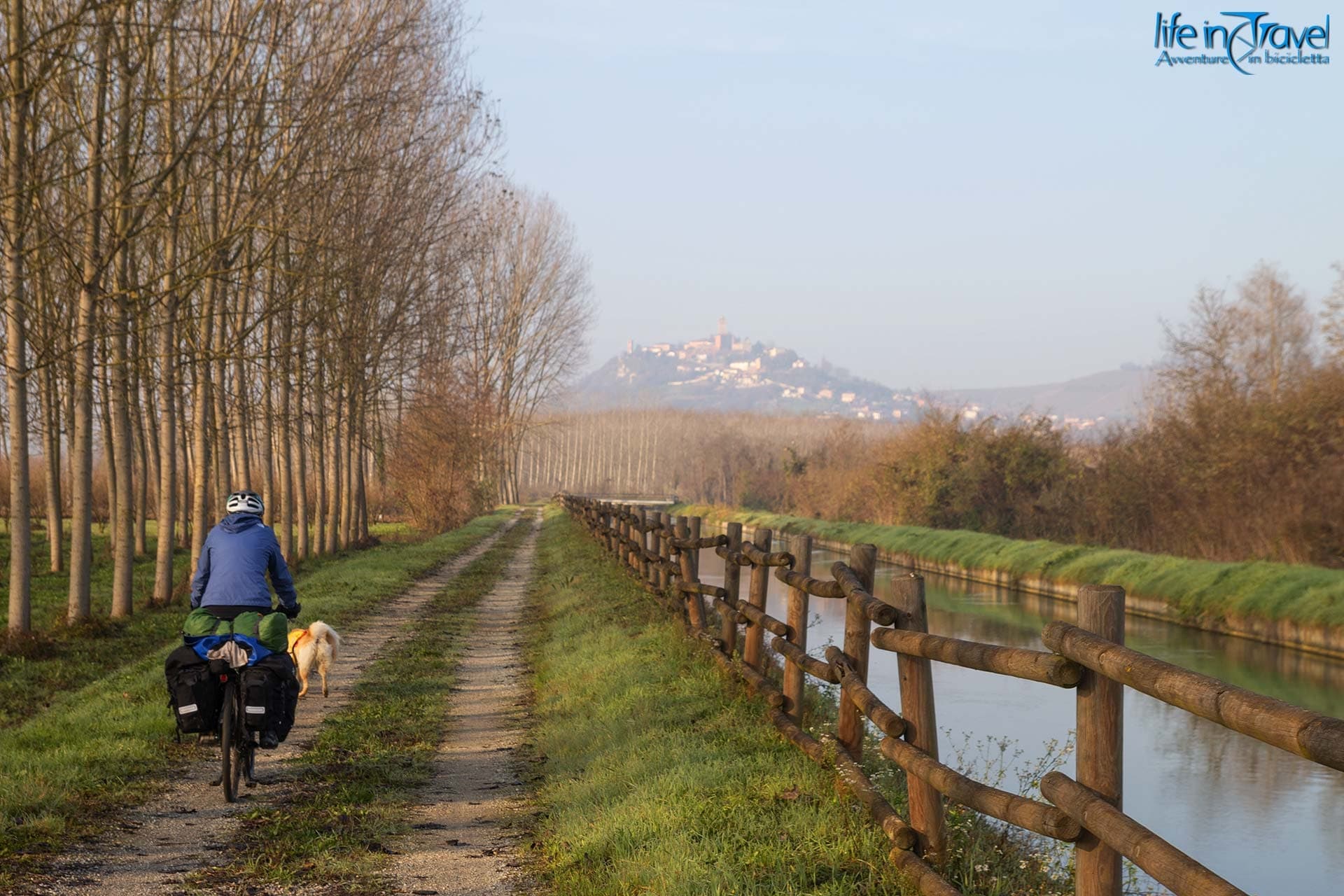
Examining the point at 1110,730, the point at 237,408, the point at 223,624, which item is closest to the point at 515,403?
the point at 237,408

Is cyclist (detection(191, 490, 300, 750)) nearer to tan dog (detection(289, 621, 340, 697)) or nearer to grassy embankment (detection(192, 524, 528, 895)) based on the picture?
grassy embankment (detection(192, 524, 528, 895))

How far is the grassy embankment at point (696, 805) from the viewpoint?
5293 mm

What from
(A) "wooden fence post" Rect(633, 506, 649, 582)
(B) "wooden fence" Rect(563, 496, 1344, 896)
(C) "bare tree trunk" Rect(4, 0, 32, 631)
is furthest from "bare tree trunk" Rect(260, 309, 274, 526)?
(B) "wooden fence" Rect(563, 496, 1344, 896)

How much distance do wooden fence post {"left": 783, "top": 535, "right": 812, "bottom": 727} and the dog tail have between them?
4.30 metres

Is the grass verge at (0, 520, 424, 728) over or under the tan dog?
under

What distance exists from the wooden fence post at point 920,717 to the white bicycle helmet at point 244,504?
4.02 m

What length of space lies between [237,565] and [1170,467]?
2528cm

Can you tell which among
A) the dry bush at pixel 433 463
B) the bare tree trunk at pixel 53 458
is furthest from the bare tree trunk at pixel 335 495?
the dry bush at pixel 433 463

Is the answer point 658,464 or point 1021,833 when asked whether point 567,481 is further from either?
point 1021,833

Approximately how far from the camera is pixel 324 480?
29047 mm

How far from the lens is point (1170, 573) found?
941 inches

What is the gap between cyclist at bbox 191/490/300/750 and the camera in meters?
7.41

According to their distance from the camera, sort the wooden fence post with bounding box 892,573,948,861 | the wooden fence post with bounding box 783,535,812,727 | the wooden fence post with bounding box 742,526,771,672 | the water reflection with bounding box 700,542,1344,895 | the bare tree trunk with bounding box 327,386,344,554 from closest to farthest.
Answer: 1. the wooden fence post with bounding box 892,573,948,861
2. the wooden fence post with bounding box 783,535,812,727
3. the water reflection with bounding box 700,542,1344,895
4. the wooden fence post with bounding box 742,526,771,672
5. the bare tree trunk with bounding box 327,386,344,554

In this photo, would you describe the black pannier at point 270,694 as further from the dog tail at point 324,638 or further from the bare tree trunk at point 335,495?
the bare tree trunk at point 335,495
